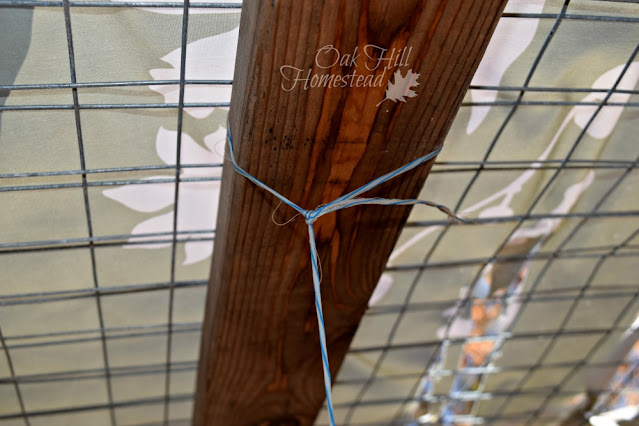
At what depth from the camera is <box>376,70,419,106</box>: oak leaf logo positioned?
0.66 metres

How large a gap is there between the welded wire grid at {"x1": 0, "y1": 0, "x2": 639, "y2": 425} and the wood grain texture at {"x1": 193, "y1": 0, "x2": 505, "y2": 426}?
191mm

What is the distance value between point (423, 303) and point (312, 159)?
78cm

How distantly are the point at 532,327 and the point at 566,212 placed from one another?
419 mm

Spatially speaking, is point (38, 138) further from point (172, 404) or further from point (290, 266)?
point (172, 404)

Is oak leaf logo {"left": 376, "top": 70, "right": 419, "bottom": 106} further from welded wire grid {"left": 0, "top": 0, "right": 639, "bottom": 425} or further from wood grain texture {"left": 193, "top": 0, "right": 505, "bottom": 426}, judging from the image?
welded wire grid {"left": 0, "top": 0, "right": 639, "bottom": 425}

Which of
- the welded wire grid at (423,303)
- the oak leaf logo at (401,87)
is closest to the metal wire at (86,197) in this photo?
the welded wire grid at (423,303)

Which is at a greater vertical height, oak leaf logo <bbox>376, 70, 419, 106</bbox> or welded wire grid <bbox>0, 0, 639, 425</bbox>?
welded wire grid <bbox>0, 0, 639, 425</bbox>

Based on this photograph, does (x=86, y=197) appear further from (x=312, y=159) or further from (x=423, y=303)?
(x=423, y=303)

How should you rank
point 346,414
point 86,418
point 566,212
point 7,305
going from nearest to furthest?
point 7,305 → point 566,212 → point 86,418 → point 346,414

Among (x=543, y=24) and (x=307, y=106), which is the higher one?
(x=543, y=24)

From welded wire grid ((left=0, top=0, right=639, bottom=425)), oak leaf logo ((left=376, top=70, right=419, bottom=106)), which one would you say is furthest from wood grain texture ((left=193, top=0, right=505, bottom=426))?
welded wire grid ((left=0, top=0, right=639, bottom=425))

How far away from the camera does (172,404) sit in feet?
4.97

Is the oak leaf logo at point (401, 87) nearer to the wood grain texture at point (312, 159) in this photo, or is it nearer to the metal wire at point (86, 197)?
the wood grain texture at point (312, 159)

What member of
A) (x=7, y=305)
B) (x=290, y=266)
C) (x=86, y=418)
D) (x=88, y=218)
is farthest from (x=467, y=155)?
(x=86, y=418)
